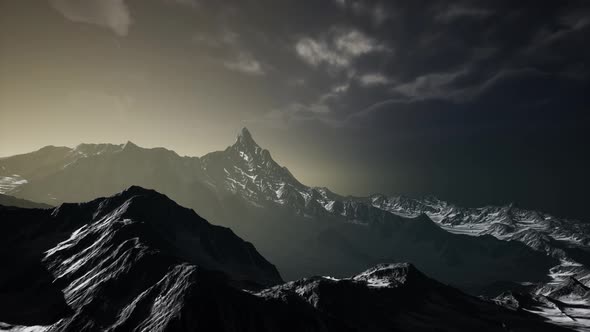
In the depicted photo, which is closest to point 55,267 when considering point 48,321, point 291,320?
point 48,321

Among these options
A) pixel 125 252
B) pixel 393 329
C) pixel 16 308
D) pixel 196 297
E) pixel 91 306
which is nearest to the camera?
pixel 196 297

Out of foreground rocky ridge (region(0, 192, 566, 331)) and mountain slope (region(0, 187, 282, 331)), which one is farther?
mountain slope (region(0, 187, 282, 331))

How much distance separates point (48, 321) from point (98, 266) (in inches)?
1187

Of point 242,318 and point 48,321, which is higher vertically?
point 242,318

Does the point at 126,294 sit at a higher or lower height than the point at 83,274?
lower

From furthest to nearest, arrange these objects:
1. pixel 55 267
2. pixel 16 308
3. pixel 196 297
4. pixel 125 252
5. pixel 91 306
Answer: pixel 55 267 < pixel 125 252 < pixel 16 308 < pixel 91 306 < pixel 196 297

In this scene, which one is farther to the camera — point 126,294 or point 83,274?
point 83,274

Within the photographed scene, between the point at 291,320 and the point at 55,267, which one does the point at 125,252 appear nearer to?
the point at 55,267

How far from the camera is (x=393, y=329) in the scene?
18812cm

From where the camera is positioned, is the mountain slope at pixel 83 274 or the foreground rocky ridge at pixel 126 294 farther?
the mountain slope at pixel 83 274

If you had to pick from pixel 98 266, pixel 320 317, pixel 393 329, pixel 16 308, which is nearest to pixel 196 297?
pixel 320 317

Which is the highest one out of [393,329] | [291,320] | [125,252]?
[125,252]

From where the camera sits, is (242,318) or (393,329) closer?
(242,318)

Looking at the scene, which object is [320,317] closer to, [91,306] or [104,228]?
[91,306]
